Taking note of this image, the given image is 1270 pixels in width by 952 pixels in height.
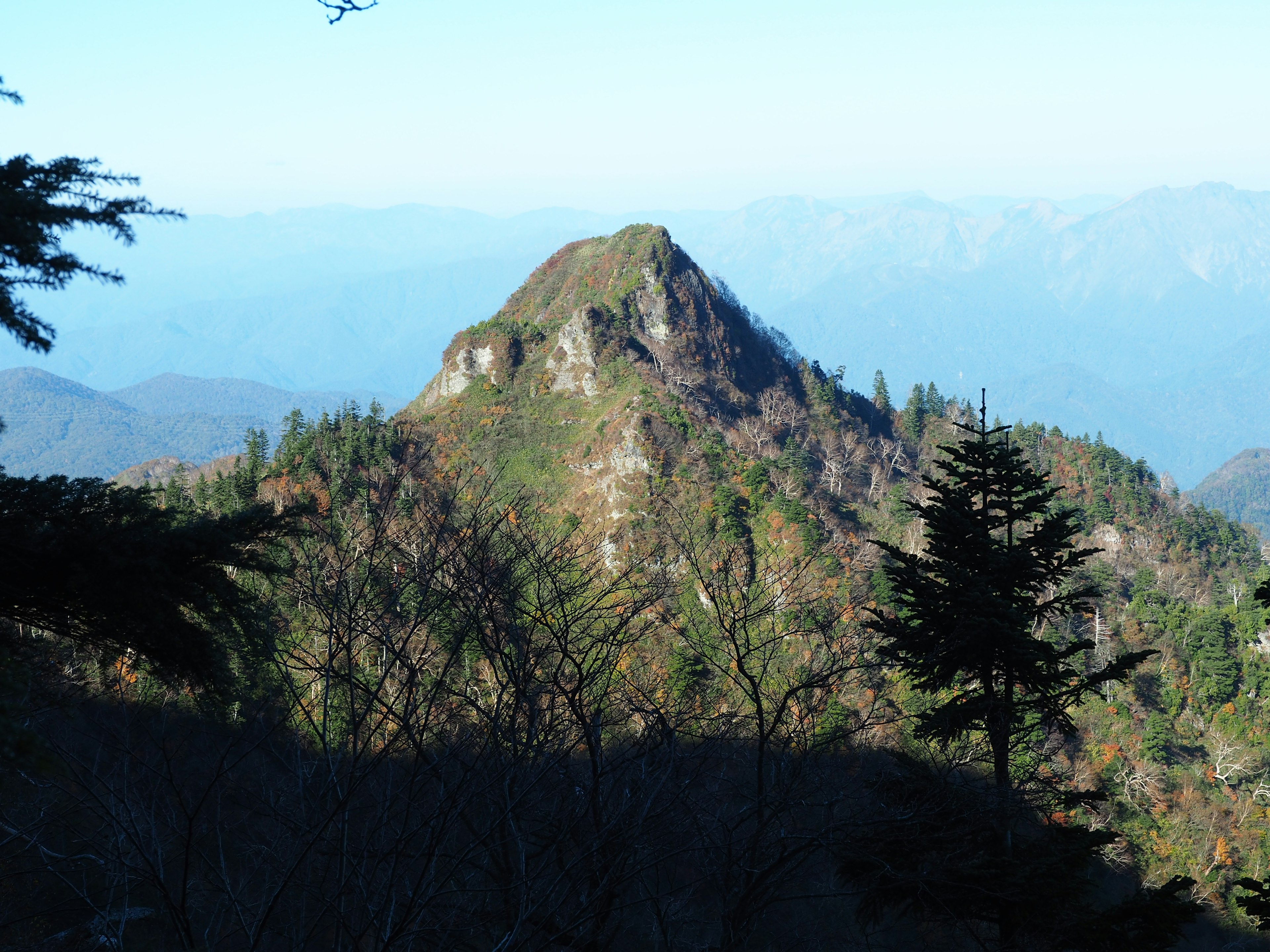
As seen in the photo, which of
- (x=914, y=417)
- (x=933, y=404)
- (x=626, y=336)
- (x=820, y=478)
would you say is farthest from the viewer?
(x=933, y=404)

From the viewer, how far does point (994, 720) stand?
1062 centimetres

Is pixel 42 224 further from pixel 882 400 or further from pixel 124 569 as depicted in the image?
pixel 882 400

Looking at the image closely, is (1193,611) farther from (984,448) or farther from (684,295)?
(984,448)

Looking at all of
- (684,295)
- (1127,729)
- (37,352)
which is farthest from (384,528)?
(684,295)

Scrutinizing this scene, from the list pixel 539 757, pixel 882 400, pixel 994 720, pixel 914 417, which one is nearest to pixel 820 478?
pixel 914 417

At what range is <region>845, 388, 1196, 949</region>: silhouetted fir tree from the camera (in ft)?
30.6

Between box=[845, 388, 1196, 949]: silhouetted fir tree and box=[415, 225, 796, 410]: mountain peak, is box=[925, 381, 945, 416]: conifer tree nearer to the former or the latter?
box=[415, 225, 796, 410]: mountain peak

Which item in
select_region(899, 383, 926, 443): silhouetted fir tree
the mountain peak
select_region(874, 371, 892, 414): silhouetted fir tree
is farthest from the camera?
select_region(874, 371, 892, 414): silhouetted fir tree

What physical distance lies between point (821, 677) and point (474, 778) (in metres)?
3.26

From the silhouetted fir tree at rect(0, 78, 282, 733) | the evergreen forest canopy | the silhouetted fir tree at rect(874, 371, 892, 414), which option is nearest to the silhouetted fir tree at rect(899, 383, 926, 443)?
the silhouetted fir tree at rect(874, 371, 892, 414)

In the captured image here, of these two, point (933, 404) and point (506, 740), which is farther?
point (933, 404)

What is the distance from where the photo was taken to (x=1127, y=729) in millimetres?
47250

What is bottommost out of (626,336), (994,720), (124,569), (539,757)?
(539,757)

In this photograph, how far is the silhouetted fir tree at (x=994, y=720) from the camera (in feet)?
30.6
